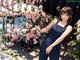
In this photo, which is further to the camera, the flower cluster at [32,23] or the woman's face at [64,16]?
the flower cluster at [32,23]

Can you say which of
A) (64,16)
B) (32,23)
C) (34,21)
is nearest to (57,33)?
(64,16)

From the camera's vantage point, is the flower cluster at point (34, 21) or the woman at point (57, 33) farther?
the flower cluster at point (34, 21)

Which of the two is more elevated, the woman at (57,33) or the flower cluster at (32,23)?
the flower cluster at (32,23)

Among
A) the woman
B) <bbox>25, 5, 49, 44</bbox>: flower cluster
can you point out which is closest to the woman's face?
the woman

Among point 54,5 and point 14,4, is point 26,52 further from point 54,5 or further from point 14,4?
point 54,5

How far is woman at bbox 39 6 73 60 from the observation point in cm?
511

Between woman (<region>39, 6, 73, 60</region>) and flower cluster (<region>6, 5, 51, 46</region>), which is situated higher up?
flower cluster (<region>6, 5, 51, 46</region>)

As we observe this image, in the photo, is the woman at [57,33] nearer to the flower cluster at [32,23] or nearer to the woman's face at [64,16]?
the woman's face at [64,16]

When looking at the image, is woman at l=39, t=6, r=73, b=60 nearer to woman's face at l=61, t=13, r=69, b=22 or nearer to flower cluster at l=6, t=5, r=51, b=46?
woman's face at l=61, t=13, r=69, b=22

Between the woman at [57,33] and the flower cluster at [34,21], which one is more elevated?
the flower cluster at [34,21]

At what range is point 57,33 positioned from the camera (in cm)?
530

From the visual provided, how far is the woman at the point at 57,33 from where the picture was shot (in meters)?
5.11

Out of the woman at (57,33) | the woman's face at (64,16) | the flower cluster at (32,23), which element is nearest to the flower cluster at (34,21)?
the flower cluster at (32,23)

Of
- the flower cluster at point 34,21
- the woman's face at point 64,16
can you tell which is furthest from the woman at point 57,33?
the flower cluster at point 34,21
